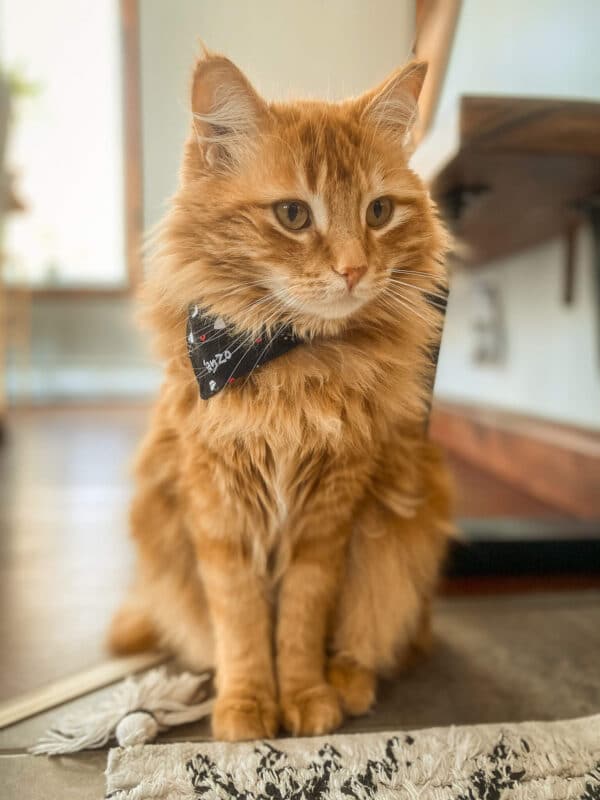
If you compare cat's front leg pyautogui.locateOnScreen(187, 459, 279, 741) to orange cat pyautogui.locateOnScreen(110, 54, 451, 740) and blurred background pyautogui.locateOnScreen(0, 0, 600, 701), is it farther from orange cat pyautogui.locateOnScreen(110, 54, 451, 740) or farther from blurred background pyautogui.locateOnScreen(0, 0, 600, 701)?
blurred background pyautogui.locateOnScreen(0, 0, 600, 701)

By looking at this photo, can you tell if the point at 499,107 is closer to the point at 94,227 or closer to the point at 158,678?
the point at 158,678

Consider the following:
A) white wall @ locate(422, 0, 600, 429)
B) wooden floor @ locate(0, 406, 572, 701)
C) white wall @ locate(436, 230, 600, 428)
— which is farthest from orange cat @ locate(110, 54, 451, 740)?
white wall @ locate(436, 230, 600, 428)

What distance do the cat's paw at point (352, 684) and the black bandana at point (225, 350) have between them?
48cm

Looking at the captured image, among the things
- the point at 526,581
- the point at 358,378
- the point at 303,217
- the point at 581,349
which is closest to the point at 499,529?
the point at 526,581

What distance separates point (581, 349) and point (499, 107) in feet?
4.01

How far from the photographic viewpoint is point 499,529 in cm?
162

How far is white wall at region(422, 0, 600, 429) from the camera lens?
3.45 ft

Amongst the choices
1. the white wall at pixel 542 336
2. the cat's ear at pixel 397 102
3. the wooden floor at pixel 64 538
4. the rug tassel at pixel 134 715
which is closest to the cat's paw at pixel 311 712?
the rug tassel at pixel 134 715

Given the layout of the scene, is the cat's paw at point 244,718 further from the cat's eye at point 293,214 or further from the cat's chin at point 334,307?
the cat's eye at point 293,214

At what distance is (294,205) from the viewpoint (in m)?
0.79

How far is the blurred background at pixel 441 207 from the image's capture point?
875mm

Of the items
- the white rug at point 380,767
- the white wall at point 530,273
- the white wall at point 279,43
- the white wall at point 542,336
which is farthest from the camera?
the white wall at point 542,336

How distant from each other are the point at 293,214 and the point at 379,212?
0.40ft

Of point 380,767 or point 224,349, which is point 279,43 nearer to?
point 224,349
